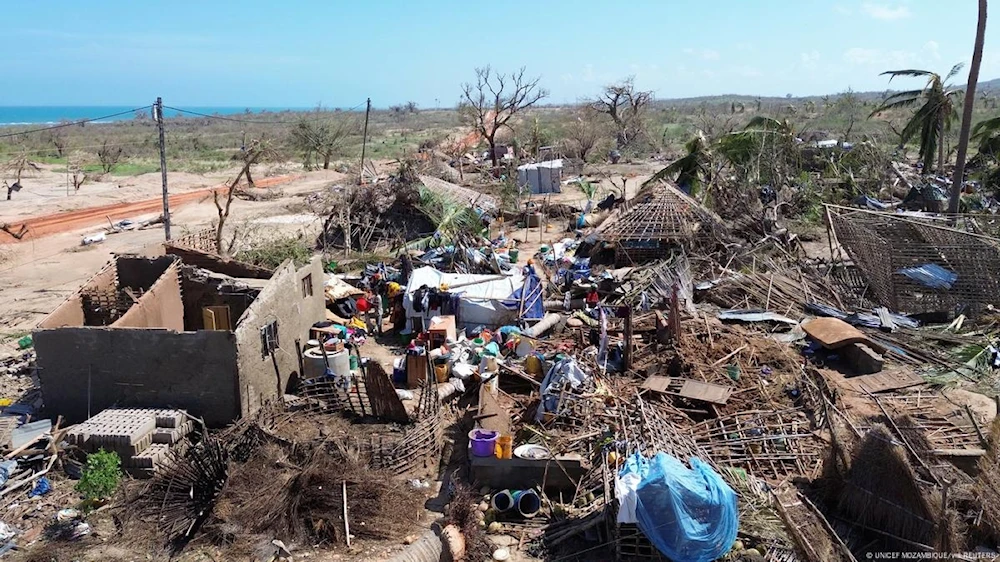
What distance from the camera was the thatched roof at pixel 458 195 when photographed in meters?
18.8

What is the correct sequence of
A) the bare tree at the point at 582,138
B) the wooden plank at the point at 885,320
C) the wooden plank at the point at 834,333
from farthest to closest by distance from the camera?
the bare tree at the point at 582,138 → the wooden plank at the point at 885,320 → the wooden plank at the point at 834,333

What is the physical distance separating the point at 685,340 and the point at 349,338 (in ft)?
16.9

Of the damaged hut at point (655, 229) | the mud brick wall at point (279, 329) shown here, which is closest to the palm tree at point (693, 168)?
the damaged hut at point (655, 229)

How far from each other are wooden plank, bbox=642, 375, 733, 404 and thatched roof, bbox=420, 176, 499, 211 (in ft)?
33.5

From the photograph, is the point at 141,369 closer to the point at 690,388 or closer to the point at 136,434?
the point at 136,434

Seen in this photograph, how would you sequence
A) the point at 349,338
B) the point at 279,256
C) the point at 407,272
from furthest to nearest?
the point at 279,256 < the point at 407,272 < the point at 349,338

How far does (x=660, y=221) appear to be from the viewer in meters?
15.6

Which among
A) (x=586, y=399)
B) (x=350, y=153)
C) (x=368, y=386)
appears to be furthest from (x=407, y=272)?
(x=350, y=153)

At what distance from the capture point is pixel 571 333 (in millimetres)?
11703

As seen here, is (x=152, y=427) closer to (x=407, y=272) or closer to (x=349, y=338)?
(x=349, y=338)

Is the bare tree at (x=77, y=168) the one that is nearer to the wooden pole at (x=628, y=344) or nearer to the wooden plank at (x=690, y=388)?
the wooden pole at (x=628, y=344)

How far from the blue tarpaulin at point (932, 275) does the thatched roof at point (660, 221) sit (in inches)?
172

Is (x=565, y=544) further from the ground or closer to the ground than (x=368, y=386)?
closer to the ground

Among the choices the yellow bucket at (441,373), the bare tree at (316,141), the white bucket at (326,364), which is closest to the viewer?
the white bucket at (326,364)
